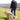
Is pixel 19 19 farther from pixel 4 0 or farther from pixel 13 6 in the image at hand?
pixel 4 0

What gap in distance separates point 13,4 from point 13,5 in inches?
0.5

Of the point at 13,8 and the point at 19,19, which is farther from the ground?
the point at 13,8

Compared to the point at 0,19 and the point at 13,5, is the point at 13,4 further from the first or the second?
the point at 0,19

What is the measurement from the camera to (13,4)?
0.57m

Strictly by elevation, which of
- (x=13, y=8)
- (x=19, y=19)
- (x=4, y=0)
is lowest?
(x=19, y=19)

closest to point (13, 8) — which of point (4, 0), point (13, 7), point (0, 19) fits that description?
point (13, 7)

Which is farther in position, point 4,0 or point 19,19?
point 4,0

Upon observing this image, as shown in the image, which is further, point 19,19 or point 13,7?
point 19,19

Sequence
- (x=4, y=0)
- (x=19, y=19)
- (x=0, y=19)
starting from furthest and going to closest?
(x=4, y=0) < (x=19, y=19) < (x=0, y=19)

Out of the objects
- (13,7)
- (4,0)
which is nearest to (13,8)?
(13,7)

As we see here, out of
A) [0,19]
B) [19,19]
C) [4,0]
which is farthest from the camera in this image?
[4,0]

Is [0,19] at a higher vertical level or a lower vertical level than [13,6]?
lower

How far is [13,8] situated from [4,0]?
713mm

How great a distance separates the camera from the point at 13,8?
564 mm
